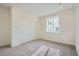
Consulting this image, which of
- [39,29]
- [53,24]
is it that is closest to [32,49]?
[39,29]

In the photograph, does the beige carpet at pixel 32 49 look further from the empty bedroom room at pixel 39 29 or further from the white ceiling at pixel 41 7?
the white ceiling at pixel 41 7

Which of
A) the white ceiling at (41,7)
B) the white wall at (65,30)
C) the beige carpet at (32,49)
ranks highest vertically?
the white ceiling at (41,7)

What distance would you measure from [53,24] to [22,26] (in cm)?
45

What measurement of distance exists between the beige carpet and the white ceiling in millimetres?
439

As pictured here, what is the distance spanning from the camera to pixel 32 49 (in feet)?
4.35

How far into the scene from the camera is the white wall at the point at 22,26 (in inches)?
51.4

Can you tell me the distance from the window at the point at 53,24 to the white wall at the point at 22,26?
0.64ft

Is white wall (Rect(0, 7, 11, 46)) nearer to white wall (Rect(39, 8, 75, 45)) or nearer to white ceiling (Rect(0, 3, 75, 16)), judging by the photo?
white ceiling (Rect(0, 3, 75, 16))

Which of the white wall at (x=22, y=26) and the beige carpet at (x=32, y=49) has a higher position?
the white wall at (x=22, y=26)

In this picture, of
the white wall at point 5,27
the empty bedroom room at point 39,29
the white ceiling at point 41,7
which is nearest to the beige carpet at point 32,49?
the empty bedroom room at point 39,29

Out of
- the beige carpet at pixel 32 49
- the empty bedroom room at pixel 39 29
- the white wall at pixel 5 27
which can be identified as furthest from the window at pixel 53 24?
the white wall at pixel 5 27

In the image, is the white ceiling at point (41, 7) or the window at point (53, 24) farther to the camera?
the window at point (53, 24)

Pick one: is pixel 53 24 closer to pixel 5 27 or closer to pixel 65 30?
pixel 65 30

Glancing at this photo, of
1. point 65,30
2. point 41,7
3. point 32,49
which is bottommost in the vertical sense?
point 32,49
